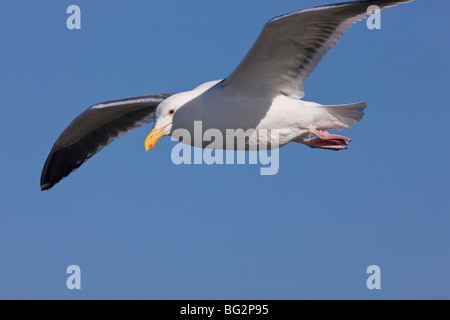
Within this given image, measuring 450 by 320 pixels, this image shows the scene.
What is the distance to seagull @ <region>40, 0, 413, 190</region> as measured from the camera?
7.05 metres

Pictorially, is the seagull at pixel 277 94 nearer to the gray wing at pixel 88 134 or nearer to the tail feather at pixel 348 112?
the tail feather at pixel 348 112

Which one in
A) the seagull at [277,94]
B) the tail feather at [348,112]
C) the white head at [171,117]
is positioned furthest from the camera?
the tail feather at [348,112]

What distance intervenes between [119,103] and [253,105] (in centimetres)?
252

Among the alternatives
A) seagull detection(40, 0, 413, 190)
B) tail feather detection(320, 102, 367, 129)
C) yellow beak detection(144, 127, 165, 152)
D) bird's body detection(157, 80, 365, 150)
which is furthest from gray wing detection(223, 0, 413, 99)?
yellow beak detection(144, 127, 165, 152)

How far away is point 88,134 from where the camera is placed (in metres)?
10.1

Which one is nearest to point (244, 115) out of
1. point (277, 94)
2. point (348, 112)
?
point (277, 94)

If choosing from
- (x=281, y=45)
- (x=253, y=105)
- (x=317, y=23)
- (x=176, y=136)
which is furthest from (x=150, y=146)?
(x=317, y=23)

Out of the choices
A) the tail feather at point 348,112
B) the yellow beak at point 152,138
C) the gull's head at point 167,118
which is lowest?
the yellow beak at point 152,138

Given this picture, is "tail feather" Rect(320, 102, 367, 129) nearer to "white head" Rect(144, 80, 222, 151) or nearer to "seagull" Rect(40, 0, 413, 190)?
"seagull" Rect(40, 0, 413, 190)

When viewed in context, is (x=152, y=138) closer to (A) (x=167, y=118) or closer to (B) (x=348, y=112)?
(A) (x=167, y=118)

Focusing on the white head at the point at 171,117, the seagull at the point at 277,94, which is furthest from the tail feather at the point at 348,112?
the white head at the point at 171,117

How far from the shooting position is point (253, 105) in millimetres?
7465

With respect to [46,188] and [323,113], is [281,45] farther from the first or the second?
[46,188]

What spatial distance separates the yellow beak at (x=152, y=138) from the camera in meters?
7.18
